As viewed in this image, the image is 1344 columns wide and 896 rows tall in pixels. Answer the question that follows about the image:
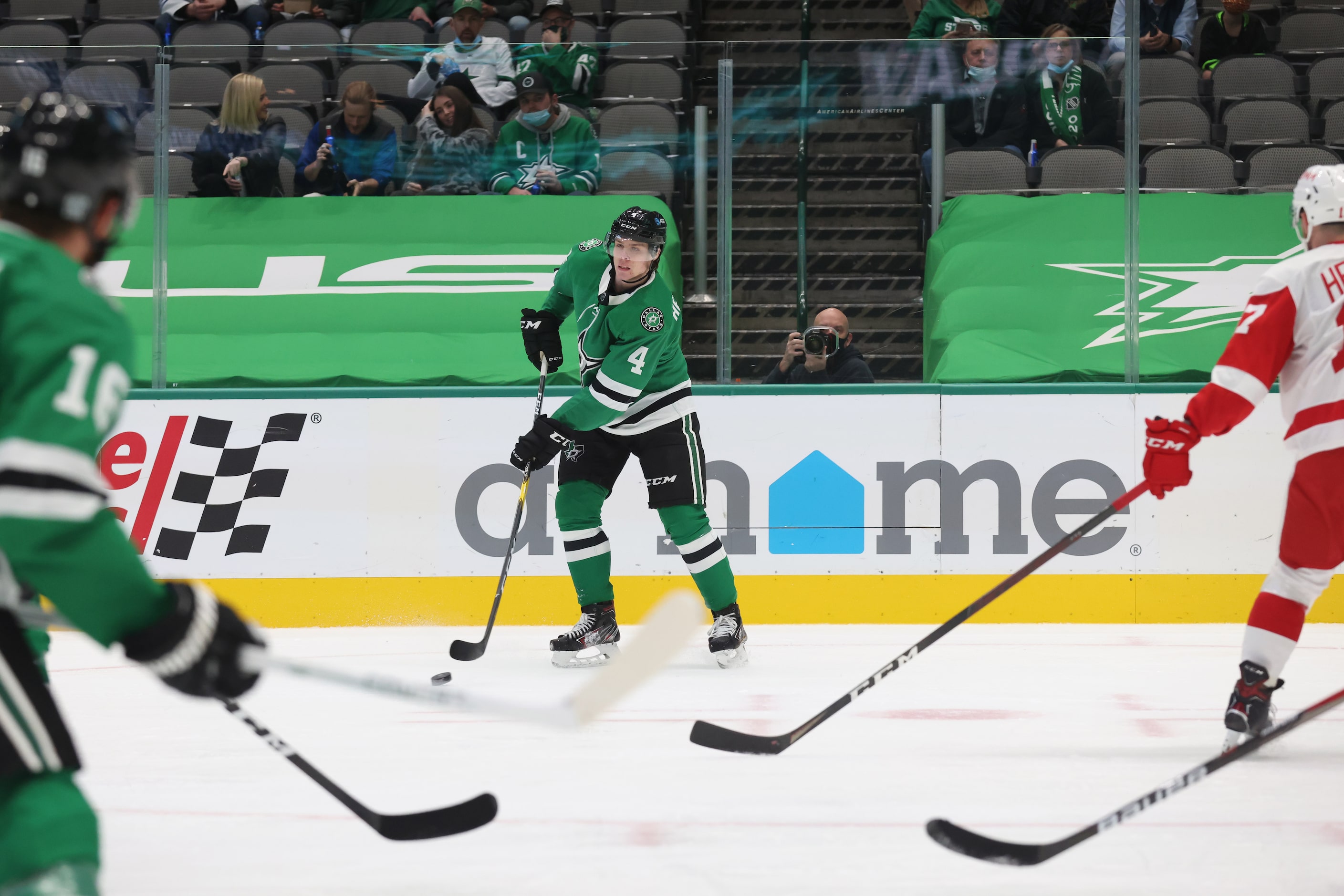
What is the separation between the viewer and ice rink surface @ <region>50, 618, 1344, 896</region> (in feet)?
6.19

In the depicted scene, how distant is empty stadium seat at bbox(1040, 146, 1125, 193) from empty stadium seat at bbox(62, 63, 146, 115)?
3.49m

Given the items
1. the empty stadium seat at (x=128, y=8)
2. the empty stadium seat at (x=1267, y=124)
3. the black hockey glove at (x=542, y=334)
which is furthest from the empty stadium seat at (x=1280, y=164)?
the empty stadium seat at (x=128, y=8)

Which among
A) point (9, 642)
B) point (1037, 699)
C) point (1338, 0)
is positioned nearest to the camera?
point (9, 642)

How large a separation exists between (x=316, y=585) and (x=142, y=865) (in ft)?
9.26

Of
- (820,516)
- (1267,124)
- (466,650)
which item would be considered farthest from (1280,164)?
(466,650)

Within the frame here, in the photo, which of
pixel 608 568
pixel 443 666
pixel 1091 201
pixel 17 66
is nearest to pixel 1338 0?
pixel 1091 201

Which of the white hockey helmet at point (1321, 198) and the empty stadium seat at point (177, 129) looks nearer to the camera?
the white hockey helmet at point (1321, 198)

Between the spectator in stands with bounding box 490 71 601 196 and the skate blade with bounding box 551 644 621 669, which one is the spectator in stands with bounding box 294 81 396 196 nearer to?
the spectator in stands with bounding box 490 71 601 196

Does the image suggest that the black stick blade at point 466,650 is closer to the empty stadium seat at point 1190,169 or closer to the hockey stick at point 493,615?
the hockey stick at point 493,615

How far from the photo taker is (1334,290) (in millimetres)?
2551

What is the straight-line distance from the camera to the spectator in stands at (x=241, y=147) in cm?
501

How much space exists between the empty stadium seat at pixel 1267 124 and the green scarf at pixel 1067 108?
569 mm

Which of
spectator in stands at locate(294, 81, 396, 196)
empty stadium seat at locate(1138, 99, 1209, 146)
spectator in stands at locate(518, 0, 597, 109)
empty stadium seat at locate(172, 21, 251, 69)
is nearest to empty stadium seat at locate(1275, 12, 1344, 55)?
empty stadium seat at locate(1138, 99, 1209, 146)

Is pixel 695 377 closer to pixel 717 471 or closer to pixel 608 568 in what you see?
pixel 717 471
